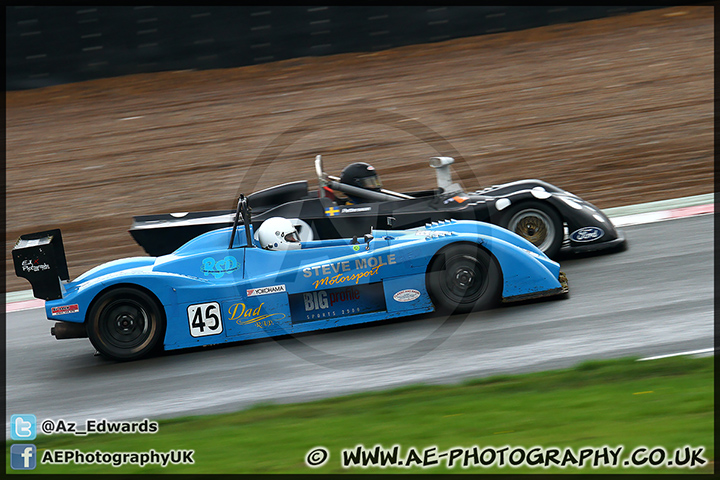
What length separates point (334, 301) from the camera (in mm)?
6910

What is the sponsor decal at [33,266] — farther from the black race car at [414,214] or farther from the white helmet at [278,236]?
the white helmet at [278,236]

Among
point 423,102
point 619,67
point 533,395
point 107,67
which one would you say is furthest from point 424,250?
point 107,67

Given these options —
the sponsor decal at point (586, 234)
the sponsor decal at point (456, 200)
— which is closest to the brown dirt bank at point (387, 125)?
the sponsor decal at point (586, 234)

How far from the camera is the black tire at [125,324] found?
692 centimetres

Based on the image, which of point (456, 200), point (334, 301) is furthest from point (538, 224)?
point (334, 301)

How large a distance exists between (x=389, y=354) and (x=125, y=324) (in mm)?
2446

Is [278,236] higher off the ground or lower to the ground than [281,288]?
Answer: higher

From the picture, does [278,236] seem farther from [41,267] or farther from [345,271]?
[41,267]

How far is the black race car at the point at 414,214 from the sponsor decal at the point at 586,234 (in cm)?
1

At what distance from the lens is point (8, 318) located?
29.5 feet

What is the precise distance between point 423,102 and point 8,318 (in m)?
8.94

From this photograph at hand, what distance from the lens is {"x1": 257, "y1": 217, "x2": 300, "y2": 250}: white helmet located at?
278 inches

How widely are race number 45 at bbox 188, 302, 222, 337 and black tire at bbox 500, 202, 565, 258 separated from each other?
313cm
